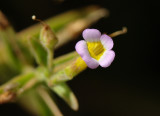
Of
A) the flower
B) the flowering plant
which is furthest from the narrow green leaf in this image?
the flower

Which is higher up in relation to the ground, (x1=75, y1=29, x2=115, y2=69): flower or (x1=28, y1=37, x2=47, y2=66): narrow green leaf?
(x1=75, y1=29, x2=115, y2=69): flower

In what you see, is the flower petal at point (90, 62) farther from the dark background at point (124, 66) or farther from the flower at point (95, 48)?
the dark background at point (124, 66)

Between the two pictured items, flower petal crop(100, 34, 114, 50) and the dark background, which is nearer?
flower petal crop(100, 34, 114, 50)

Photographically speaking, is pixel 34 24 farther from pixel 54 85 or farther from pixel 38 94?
pixel 54 85

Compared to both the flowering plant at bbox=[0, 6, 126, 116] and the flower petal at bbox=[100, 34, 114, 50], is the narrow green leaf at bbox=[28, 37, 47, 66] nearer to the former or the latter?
the flowering plant at bbox=[0, 6, 126, 116]

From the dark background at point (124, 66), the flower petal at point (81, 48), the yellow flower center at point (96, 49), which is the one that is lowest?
the dark background at point (124, 66)

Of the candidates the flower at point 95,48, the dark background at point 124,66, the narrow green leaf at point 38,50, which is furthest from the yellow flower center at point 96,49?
the dark background at point 124,66
